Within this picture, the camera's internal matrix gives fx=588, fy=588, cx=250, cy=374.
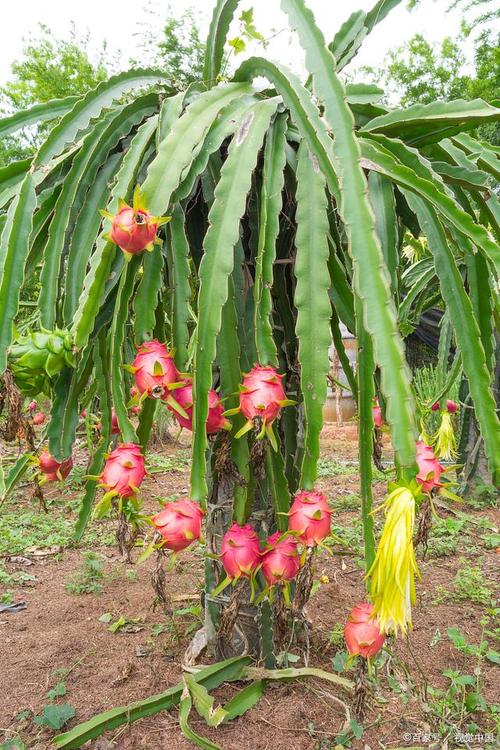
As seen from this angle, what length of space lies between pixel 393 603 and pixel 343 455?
4.60m

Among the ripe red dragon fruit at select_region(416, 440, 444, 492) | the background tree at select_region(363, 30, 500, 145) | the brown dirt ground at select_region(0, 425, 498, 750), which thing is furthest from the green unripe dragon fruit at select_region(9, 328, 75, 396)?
the background tree at select_region(363, 30, 500, 145)

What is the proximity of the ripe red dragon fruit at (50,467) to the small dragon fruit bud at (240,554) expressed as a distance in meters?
0.47

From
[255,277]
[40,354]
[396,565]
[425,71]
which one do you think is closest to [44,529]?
[40,354]

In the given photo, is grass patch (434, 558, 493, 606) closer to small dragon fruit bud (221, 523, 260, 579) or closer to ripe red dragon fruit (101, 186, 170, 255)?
small dragon fruit bud (221, 523, 260, 579)

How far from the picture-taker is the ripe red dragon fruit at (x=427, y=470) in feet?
2.77

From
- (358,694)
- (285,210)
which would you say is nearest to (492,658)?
(358,694)

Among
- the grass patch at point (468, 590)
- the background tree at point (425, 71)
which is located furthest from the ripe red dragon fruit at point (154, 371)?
the background tree at point (425, 71)

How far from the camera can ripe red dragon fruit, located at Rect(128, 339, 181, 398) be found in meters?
0.86

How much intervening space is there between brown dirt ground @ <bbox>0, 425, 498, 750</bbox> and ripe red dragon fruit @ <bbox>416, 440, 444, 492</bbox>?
0.66 meters

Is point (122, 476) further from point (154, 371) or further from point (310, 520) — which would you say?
point (310, 520)

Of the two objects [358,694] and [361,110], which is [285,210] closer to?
[361,110]

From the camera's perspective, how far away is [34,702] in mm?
1498

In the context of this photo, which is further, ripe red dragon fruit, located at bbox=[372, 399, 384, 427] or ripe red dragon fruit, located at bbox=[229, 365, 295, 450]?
ripe red dragon fruit, located at bbox=[372, 399, 384, 427]

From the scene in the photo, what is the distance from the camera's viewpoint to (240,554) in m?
0.94
